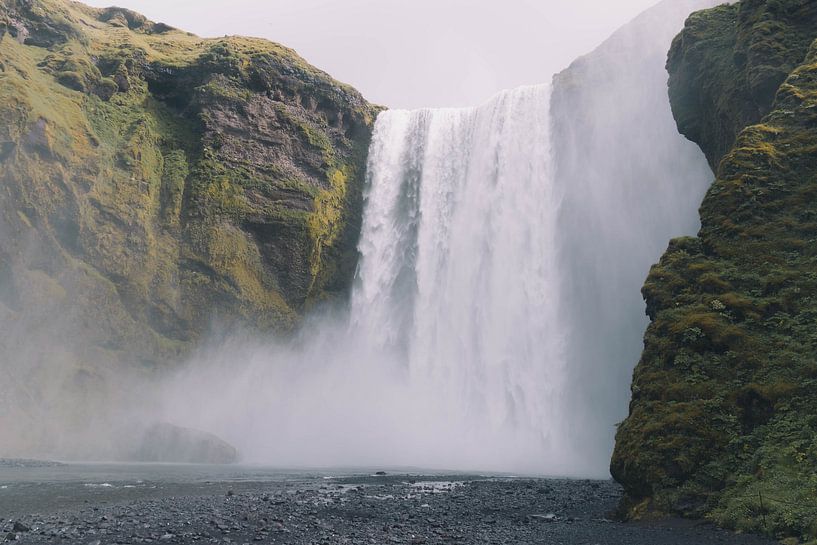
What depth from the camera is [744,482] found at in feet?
37.5

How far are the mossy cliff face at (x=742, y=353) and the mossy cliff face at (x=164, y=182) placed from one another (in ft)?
106

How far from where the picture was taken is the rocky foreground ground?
10984 millimetres

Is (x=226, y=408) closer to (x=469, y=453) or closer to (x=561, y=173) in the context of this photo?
(x=469, y=453)

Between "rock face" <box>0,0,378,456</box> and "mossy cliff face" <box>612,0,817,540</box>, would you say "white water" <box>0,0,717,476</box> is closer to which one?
"rock face" <box>0,0,378,456</box>

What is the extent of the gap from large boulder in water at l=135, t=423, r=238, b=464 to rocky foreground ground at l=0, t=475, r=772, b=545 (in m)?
14.6

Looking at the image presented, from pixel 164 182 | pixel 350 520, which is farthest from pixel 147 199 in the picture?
pixel 350 520

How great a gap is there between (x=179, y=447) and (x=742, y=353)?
28.0m

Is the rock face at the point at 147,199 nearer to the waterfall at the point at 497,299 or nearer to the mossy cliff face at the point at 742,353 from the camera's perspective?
the waterfall at the point at 497,299

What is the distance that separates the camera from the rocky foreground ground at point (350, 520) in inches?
432

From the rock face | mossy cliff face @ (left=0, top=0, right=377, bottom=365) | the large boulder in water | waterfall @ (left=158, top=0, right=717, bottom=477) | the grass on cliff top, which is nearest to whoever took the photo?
the large boulder in water

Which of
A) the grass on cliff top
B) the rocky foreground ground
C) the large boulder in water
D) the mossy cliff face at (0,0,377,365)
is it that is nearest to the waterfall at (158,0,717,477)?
the large boulder in water

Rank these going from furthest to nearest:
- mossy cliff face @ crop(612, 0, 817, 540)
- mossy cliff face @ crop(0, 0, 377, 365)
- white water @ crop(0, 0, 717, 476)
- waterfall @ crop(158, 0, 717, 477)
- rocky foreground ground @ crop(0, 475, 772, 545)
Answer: mossy cliff face @ crop(0, 0, 377, 365) < waterfall @ crop(158, 0, 717, 477) < white water @ crop(0, 0, 717, 476) < mossy cliff face @ crop(612, 0, 817, 540) < rocky foreground ground @ crop(0, 475, 772, 545)

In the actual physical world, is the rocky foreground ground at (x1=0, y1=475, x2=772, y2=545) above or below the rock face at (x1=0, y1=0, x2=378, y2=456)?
below

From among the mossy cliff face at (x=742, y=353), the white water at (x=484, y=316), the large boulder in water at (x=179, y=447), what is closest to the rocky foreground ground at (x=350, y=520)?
the mossy cliff face at (x=742, y=353)
